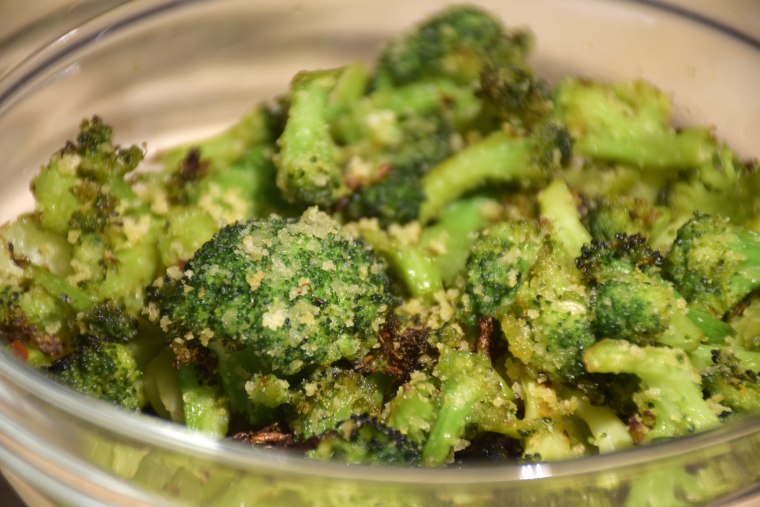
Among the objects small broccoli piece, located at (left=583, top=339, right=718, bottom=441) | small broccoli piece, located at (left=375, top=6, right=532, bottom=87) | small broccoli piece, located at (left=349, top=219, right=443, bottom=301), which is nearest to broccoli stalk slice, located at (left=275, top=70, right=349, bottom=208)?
small broccoli piece, located at (left=349, top=219, right=443, bottom=301)

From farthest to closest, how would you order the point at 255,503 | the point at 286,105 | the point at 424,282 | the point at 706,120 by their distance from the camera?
the point at 706,120 → the point at 286,105 → the point at 424,282 → the point at 255,503

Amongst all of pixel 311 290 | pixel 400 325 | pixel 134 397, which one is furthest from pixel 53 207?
pixel 400 325

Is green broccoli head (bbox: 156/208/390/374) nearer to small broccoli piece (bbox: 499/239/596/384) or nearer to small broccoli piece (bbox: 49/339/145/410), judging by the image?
small broccoli piece (bbox: 49/339/145/410)

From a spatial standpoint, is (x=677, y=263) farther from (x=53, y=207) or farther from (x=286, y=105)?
(x=53, y=207)

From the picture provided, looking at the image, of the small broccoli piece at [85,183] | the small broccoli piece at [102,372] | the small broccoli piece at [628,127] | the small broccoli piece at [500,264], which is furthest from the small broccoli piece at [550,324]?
the small broccoli piece at [85,183]

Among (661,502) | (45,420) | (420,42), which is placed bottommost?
(661,502)

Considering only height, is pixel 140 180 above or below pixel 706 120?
above
